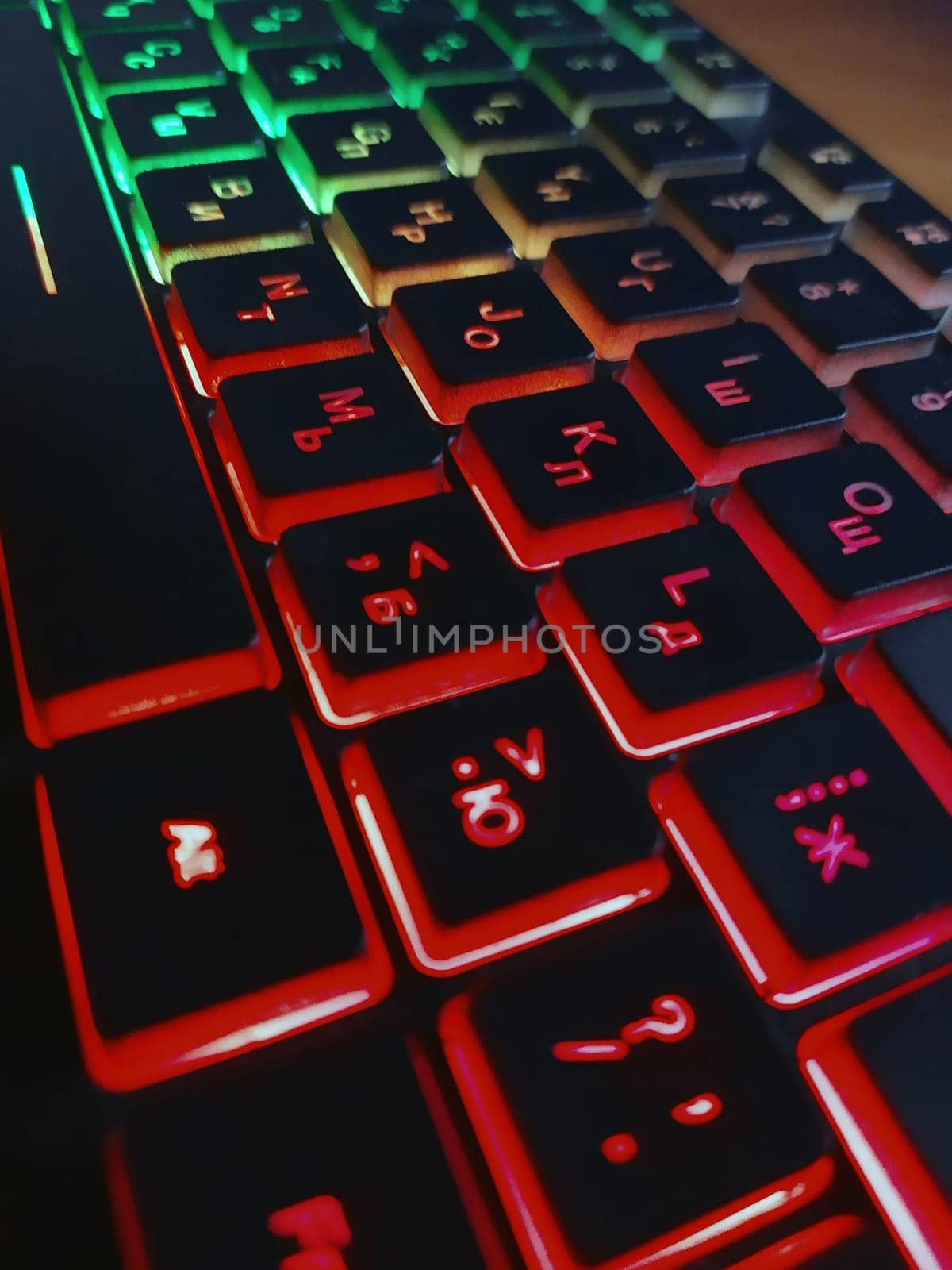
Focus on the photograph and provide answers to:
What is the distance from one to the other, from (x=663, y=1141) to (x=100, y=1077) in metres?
0.17

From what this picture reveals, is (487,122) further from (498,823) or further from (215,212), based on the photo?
(498,823)

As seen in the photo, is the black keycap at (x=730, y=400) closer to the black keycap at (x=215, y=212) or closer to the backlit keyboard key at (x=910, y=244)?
the backlit keyboard key at (x=910, y=244)

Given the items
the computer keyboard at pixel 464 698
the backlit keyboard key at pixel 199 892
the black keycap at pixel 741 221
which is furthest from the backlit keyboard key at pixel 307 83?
the backlit keyboard key at pixel 199 892

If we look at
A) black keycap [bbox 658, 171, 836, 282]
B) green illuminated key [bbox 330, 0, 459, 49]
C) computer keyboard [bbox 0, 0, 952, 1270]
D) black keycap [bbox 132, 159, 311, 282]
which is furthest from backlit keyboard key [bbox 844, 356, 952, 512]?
green illuminated key [bbox 330, 0, 459, 49]

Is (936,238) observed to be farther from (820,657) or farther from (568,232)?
(820,657)

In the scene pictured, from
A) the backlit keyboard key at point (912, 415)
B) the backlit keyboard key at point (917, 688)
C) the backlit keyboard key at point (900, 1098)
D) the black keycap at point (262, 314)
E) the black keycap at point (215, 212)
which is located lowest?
the backlit keyboard key at point (900, 1098)

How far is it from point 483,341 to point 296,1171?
368 mm

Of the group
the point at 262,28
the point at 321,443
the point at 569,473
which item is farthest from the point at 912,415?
the point at 262,28

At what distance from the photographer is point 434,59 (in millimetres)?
625

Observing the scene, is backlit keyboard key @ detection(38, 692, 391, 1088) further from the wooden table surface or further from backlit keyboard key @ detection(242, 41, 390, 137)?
the wooden table surface

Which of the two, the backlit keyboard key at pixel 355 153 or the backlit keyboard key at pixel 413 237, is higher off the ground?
the backlit keyboard key at pixel 355 153

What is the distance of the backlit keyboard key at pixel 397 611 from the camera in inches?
13.8

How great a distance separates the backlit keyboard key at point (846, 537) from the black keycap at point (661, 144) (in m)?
0.25

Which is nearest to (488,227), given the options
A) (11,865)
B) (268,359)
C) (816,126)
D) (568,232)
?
(568,232)
